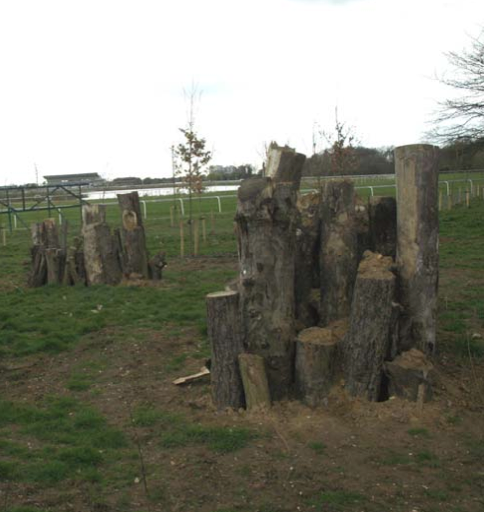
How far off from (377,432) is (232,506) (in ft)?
4.16

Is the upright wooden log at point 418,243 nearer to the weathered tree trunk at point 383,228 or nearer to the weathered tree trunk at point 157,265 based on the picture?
the weathered tree trunk at point 383,228

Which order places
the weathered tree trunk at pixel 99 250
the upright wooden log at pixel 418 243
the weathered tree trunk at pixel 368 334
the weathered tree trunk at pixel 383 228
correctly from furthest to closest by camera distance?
1. the weathered tree trunk at pixel 99 250
2. the weathered tree trunk at pixel 383 228
3. the upright wooden log at pixel 418 243
4. the weathered tree trunk at pixel 368 334

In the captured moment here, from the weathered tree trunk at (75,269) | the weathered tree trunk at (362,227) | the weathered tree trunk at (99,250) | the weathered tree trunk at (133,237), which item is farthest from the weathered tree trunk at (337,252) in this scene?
the weathered tree trunk at (75,269)

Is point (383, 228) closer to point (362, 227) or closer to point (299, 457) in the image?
point (362, 227)

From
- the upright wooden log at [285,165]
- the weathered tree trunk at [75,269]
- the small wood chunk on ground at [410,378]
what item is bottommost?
the small wood chunk on ground at [410,378]

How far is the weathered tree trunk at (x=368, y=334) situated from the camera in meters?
4.45

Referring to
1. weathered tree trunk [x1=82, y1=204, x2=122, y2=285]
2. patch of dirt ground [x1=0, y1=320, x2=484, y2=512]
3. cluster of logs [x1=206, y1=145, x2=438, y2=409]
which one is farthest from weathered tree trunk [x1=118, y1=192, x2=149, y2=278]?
cluster of logs [x1=206, y1=145, x2=438, y2=409]

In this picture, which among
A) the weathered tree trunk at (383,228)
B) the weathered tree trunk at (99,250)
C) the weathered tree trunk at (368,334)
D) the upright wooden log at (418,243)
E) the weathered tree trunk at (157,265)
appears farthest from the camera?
the weathered tree trunk at (157,265)

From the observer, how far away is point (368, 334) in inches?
176

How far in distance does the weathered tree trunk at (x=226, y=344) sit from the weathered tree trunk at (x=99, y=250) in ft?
17.2

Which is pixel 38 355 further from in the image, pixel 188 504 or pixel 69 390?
pixel 188 504

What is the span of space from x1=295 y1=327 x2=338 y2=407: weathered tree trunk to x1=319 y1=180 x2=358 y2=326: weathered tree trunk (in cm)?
43

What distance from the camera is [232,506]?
3.38 metres

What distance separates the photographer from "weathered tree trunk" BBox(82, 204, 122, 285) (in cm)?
951
